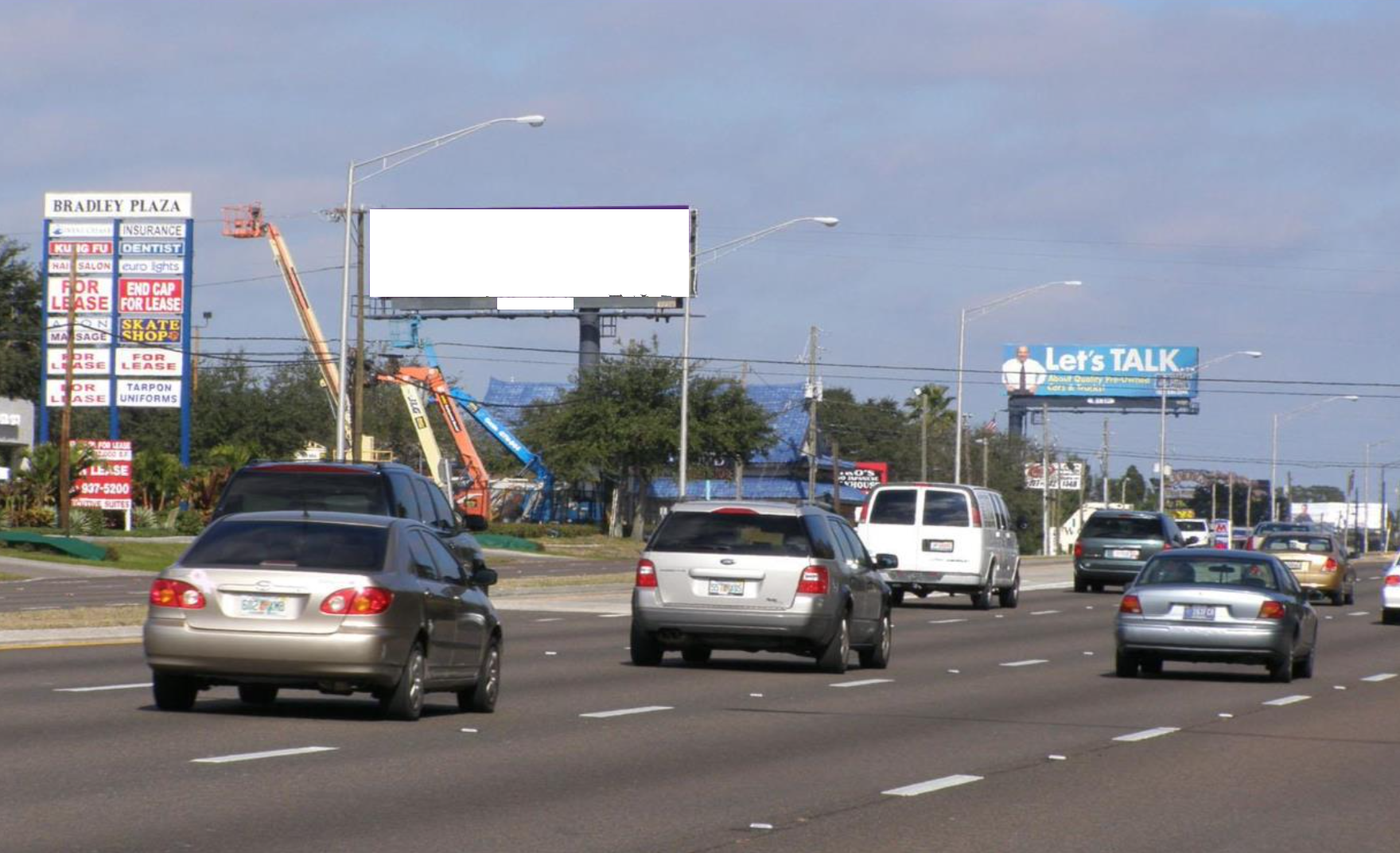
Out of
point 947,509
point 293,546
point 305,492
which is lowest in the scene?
point 293,546

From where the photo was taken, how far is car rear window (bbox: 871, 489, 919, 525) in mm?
36750

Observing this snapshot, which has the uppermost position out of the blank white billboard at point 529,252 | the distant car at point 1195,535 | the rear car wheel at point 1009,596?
the blank white billboard at point 529,252

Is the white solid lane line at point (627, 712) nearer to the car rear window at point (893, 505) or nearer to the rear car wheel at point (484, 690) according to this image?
the rear car wheel at point (484, 690)

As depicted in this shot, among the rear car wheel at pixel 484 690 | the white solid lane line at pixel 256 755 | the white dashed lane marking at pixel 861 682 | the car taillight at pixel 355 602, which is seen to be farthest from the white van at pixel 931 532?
the white solid lane line at pixel 256 755

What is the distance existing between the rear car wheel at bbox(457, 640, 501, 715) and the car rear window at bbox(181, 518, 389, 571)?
1.79 metres

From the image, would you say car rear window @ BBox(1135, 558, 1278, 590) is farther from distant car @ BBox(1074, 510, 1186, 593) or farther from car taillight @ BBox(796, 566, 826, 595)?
distant car @ BBox(1074, 510, 1186, 593)

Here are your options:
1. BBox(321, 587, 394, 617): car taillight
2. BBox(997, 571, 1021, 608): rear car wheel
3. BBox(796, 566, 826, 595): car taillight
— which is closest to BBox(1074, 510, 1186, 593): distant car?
BBox(997, 571, 1021, 608): rear car wheel

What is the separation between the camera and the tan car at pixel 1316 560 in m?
43.6

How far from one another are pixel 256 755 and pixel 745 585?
874 centimetres

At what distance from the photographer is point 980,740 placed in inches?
602

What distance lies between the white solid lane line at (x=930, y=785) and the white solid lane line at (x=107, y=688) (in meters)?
7.80

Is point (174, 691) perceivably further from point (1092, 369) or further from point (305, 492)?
point (1092, 369)

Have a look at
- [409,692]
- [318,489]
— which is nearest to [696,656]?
[318,489]

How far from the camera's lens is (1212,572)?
22312 mm
